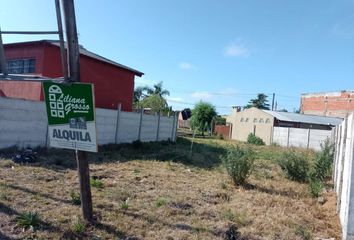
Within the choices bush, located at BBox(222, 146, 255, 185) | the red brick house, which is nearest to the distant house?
the red brick house

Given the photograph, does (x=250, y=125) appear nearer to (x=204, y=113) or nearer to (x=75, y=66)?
(x=204, y=113)

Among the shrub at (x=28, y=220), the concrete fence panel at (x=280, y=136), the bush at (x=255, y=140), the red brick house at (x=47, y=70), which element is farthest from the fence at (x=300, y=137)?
the shrub at (x=28, y=220)

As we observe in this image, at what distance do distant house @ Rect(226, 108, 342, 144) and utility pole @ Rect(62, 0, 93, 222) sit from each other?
32.8 metres

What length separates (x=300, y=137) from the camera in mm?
30734

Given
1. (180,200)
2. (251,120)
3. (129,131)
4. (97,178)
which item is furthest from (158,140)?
(251,120)

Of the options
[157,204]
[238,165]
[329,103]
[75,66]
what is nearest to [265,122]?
[329,103]

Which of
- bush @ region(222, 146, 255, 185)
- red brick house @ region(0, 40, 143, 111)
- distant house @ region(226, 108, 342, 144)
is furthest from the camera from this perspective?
distant house @ region(226, 108, 342, 144)

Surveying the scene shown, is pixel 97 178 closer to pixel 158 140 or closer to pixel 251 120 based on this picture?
pixel 158 140

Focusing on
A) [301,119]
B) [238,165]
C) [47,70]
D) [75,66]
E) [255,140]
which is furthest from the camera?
[301,119]

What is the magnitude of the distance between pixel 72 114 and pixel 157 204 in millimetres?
2551

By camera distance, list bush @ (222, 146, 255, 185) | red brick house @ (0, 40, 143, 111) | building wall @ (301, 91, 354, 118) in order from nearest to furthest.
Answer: bush @ (222, 146, 255, 185) < red brick house @ (0, 40, 143, 111) < building wall @ (301, 91, 354, 118)

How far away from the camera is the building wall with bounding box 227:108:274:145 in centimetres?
3821

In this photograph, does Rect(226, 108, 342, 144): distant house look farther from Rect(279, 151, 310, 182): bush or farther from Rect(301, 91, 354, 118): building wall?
Rect(279, 151, 310, 182): bush

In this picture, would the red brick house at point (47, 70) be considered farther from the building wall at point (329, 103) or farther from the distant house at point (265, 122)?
the building wall at point (329, 103)
